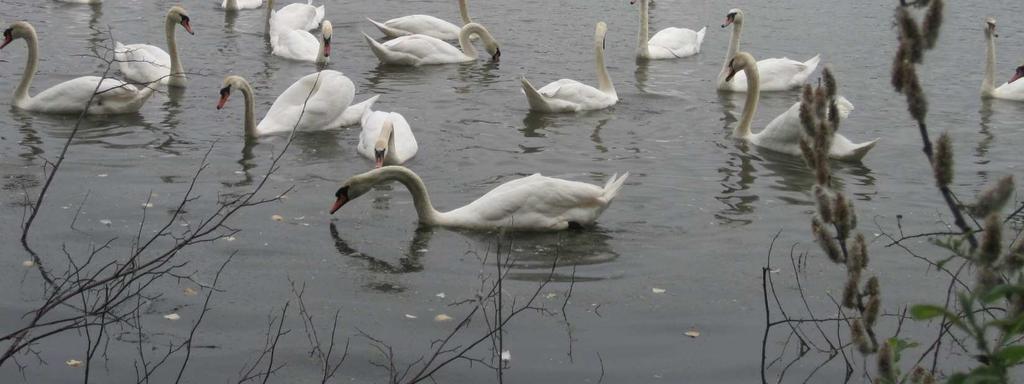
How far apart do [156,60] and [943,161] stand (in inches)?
469

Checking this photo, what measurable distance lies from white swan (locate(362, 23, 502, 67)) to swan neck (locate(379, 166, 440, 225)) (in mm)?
6943

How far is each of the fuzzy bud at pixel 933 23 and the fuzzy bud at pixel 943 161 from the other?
0.46ft

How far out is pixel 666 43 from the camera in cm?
1594

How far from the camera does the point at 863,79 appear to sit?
1410 centimetres

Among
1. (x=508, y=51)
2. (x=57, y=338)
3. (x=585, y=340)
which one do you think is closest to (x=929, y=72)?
(x=508, y=51)

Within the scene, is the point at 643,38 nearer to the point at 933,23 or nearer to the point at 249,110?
the point at 249,110

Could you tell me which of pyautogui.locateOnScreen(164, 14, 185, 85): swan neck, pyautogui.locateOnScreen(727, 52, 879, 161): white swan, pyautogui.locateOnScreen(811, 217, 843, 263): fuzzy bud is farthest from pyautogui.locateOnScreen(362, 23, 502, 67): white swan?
pyautogui.locateOnScreen(811, 217, 843, 263): fuzzy bud

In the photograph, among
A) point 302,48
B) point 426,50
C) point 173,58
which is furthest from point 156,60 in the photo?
point 426,50

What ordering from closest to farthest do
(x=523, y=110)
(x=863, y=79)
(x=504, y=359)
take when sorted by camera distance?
(x=504, y=359), (x=523, y=110), (x=863, y=79)

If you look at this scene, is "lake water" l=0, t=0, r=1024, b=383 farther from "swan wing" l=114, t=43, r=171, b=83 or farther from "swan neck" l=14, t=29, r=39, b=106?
"swan wing" l=114, t=43, r=171, b=83

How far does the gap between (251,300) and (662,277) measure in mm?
2213

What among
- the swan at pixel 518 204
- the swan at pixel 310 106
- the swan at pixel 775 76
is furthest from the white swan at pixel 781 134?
the swan at pixel 310 106

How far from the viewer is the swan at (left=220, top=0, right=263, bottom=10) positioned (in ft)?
61.2

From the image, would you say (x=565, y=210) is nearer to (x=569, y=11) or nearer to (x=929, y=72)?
(x=929, y=72)
